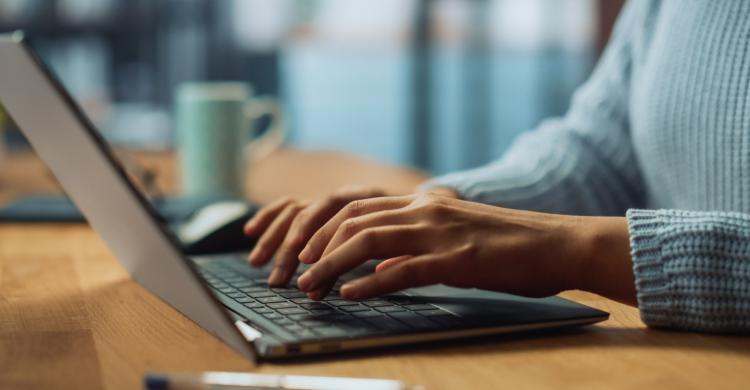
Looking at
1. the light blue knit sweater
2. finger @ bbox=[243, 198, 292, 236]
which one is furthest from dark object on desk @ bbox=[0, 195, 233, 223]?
the light blue knit sweater

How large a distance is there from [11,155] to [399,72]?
6.96 ft

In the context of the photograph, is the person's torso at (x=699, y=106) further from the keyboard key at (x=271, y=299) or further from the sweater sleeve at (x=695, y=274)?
the keyboard key at (x=271, y=299)

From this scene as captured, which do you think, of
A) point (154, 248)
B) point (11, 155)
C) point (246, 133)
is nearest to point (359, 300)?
point (154, 248)

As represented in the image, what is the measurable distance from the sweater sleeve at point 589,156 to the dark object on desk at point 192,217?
0.25 metres

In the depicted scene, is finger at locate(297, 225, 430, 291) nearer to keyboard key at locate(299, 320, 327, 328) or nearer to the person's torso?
keyboard key at locate(299, 320, 327, 328)

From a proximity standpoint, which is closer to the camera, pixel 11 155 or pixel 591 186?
pixel 591 186

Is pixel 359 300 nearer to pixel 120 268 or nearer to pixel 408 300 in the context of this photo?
pixel 408 300

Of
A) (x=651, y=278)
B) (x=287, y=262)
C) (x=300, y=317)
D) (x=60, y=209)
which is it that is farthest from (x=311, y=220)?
(x=60, y=209)

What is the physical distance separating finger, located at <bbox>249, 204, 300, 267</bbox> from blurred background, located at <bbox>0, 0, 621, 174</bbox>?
10.3 ft

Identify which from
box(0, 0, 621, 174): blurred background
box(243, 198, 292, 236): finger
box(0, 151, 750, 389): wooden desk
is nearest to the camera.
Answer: box(0, 151, 750, 389): wooden desk

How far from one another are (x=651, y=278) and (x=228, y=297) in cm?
30

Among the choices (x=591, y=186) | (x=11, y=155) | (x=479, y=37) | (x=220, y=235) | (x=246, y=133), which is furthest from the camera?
(x=479, y=37)

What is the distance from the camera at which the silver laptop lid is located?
0.57 meters

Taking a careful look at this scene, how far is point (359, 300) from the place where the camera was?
0.67m
